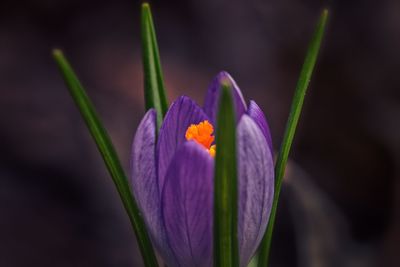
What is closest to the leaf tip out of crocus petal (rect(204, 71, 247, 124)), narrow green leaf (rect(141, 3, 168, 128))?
narrow green leaf (rect(141, 3, 168, 128))

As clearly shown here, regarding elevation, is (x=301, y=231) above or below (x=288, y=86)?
below

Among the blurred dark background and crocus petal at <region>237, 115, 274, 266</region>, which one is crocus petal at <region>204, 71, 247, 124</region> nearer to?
crocus petal at <region>237, 115, 274, 266</region>

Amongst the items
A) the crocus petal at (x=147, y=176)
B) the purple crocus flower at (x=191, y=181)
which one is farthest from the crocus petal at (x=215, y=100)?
the crocus petal at (x=147, y=176)

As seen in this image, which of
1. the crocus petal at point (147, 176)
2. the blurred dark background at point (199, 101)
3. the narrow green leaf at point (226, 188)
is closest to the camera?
the narrow green leaf at point (226, 188)

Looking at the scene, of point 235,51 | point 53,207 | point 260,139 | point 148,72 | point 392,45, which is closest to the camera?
point 260,139

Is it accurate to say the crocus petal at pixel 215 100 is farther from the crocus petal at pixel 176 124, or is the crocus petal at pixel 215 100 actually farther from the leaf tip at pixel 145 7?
the leaf tip at pixel 145 7

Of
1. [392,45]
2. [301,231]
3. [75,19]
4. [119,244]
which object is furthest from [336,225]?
[75,19]

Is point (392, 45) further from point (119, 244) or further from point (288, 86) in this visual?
point (119, 244)

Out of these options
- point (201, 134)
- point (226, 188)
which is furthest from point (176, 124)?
point (226, 188)
